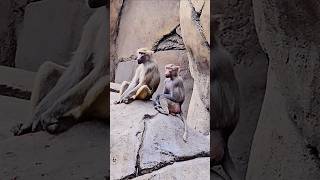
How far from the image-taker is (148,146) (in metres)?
3.79

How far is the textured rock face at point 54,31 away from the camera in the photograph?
11.7ft

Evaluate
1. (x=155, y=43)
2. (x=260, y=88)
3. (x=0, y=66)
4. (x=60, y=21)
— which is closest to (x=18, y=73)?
(x=0, y=66)

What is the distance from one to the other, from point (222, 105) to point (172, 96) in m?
0.35

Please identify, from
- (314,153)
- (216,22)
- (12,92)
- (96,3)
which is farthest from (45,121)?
(314,153)

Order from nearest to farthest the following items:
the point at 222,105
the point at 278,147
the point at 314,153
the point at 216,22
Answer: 1. the point at 314,153
2. the point at 278,147
3. the point at 216,22
4. the point at 222,105

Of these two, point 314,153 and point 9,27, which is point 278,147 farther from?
point 9,27

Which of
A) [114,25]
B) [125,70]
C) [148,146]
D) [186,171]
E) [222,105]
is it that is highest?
[114,25]

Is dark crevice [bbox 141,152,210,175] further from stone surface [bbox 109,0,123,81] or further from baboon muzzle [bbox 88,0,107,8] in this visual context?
baboon muzzle [bbox 88,0,107,8]

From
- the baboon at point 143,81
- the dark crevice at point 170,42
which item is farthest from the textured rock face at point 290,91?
the baboon at point 143,81

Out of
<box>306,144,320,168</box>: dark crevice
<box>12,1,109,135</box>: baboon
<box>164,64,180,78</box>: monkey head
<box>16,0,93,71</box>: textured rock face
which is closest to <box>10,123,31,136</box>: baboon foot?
<box>12,1,109,135</box>: baboon

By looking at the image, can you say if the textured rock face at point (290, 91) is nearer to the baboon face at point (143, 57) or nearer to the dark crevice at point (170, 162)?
the dark crevice at point (170, 162)

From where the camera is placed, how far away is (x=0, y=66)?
11.7 ft

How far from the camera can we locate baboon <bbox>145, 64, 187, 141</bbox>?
3830mm

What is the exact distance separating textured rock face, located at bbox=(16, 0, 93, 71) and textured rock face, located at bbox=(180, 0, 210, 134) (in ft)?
2.18
